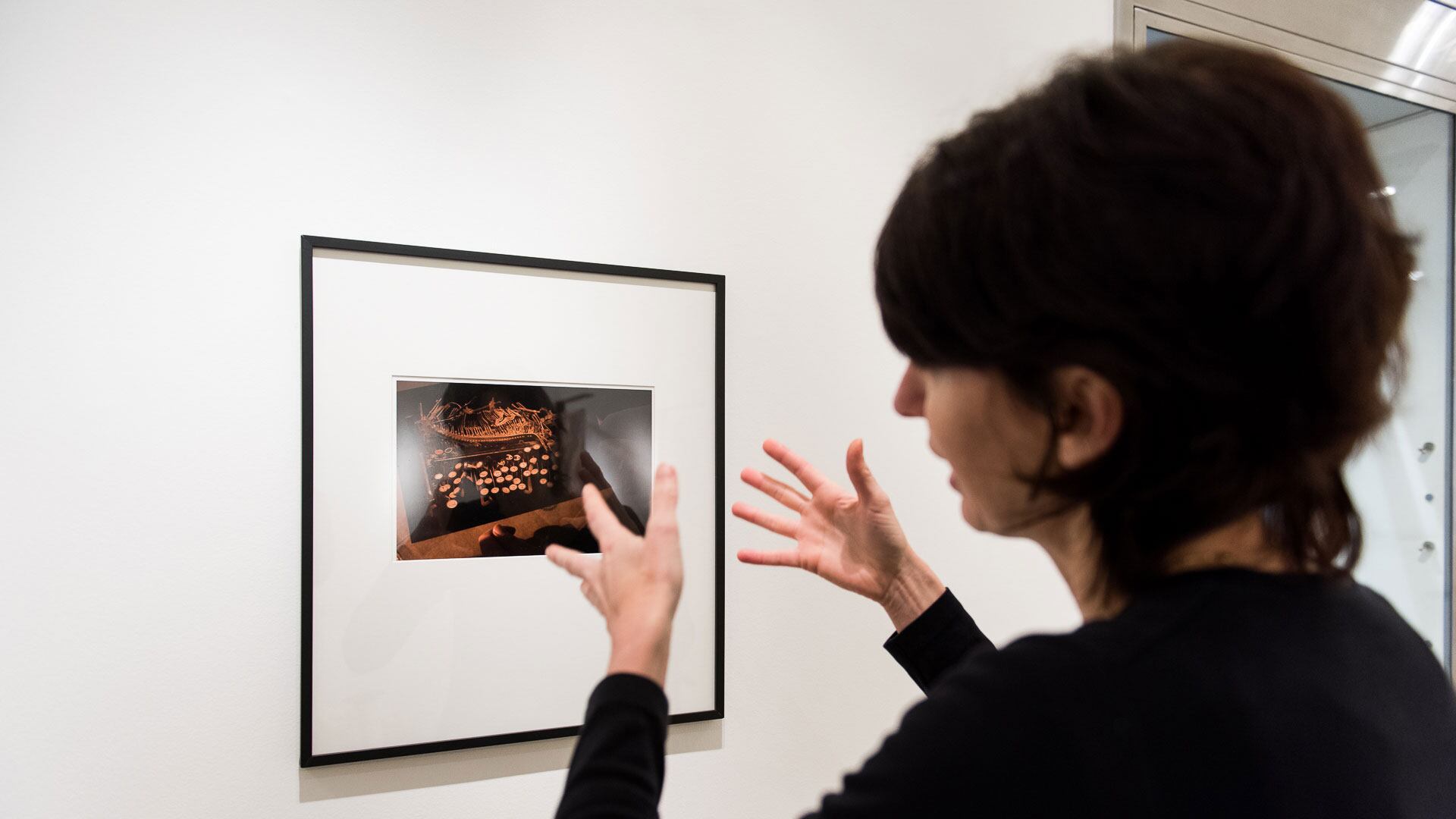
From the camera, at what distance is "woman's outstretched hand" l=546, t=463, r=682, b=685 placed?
607 millimetres

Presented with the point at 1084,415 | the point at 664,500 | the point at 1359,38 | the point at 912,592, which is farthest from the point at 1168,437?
Result: the point at 1359,38

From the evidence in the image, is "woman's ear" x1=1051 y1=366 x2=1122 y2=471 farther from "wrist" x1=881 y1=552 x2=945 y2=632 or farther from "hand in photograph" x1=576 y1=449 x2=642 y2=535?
"hand in photograph" x1=576 y1=449 x2=642 y2=535

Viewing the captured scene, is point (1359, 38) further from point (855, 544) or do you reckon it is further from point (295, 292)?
point (295, 292)

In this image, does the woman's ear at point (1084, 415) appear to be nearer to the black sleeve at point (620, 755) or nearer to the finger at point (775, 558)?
the black sleeve at point (620, 755)

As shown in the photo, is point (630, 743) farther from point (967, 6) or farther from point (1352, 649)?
point (967, 6)

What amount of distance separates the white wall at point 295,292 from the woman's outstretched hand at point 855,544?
342 millimetres

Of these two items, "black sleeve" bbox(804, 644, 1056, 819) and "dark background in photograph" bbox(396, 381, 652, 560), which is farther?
"dark background in photograph" bbox(396, 381, 652, 560)

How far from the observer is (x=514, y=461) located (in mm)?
1180

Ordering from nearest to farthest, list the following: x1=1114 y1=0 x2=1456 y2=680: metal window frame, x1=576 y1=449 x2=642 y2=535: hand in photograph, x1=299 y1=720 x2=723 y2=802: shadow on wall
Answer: x1=299 y1=720 x2=723 y2=802: shadow on wall → x1=576 y1=449 x2=642 y2=535: hand in photograph → x1=1114 y1=0 x2=1456 y2=680: metal window frame

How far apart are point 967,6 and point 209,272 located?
1.26m

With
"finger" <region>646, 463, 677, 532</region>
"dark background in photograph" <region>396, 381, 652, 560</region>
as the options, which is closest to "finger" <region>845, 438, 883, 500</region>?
"finger" <region>646, 463, 677, 532</region>

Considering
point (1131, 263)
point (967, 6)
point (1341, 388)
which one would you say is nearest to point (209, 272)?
point (1131, 263)

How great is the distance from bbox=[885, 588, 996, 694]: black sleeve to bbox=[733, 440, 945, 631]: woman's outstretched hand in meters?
0.02

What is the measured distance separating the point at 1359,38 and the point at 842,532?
6.08 ft
